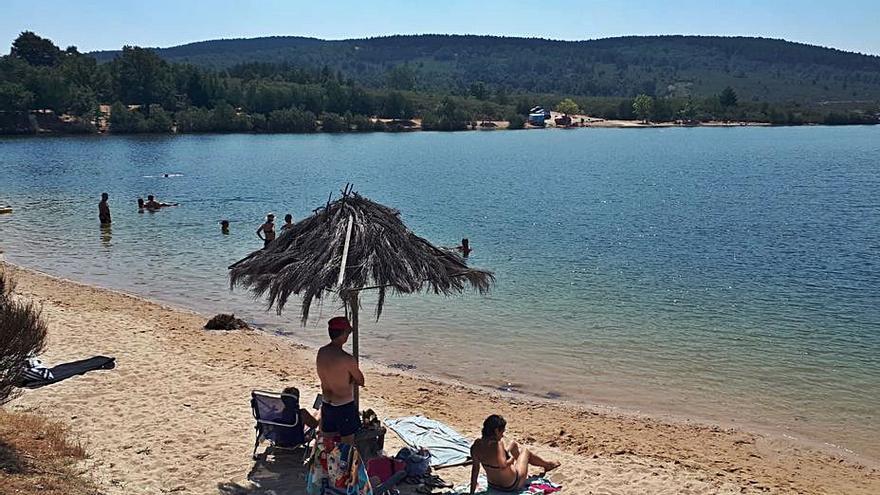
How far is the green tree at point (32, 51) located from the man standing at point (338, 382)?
130375 millimetres

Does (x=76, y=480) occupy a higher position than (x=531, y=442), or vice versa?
(x=76, y=480)

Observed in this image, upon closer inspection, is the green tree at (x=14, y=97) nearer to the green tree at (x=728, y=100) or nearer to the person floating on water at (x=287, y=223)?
the person floating on water at (x=287, y=223)

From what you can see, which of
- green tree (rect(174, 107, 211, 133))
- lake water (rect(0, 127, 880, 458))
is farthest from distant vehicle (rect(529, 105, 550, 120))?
lake water (rect(0, 127, 880, 458))

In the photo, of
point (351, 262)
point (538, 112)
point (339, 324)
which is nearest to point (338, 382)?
point (339, 324)

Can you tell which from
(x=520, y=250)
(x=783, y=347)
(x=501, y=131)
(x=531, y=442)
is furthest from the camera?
(x=501, y=131)

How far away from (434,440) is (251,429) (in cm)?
222

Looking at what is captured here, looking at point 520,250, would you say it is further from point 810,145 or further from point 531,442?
point 810,145

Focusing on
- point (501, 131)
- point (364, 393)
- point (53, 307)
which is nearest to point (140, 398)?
point (364, 393)

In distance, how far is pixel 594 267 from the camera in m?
22.1

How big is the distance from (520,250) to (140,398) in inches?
646

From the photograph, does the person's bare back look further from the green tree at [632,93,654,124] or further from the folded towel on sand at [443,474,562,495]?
the green tree at [632,93,654,124]

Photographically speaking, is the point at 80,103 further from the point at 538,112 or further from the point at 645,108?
the point at 645,108

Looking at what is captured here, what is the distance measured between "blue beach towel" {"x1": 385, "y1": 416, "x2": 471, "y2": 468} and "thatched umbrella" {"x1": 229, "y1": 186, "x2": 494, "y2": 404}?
1.20 meters

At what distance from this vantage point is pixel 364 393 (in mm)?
11547
